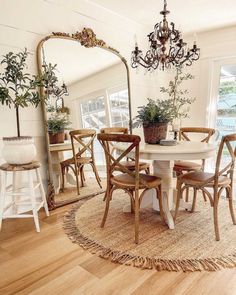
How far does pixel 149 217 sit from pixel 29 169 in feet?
4.23

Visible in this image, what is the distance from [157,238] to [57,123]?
5.48 ft

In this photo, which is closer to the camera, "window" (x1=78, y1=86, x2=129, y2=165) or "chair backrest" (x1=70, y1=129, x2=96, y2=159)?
"chair backrest" (x1=70, y1=129, x2=96, y2=159)

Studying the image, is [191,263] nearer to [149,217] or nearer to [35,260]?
[149,217]

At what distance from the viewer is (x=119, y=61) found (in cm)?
359

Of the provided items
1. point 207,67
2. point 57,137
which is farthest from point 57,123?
point 207,67

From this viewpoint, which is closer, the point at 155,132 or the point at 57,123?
the point at 155,132

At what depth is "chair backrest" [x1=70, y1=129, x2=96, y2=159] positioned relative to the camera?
9.66 feet

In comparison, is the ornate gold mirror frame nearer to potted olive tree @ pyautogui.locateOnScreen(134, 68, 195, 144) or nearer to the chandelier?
the chandelier

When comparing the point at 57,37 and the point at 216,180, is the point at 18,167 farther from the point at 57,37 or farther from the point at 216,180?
the point at 216,180

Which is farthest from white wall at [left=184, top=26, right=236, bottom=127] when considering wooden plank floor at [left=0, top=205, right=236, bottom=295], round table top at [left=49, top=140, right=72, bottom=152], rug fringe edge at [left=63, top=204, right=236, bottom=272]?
wooden plank floor at [left=0, top=205, right=236, bottom=295]

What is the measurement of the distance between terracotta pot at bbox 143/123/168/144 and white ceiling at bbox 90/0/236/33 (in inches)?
Answer: 65.8

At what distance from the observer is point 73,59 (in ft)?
9.57

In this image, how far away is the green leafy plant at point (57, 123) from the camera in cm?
271

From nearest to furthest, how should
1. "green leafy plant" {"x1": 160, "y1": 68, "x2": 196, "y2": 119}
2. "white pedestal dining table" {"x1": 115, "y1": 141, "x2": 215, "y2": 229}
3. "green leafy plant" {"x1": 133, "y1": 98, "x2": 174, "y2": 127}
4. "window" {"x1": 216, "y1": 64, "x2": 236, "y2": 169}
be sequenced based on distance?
"white pedestal dining table" {"x1": 115, "y1": 141, "x2": 215, "y2": 229} < "green leafy plant" {"x1": 133, "y1": 98, "x2": 174, "y2": 127} < "window" {"x1": 216, "y1": 64, "x2": 236, "y2": 169} < "green leafy plant" {"x1": 160, "y1": 68, "x2": 196, "y2": 119}
